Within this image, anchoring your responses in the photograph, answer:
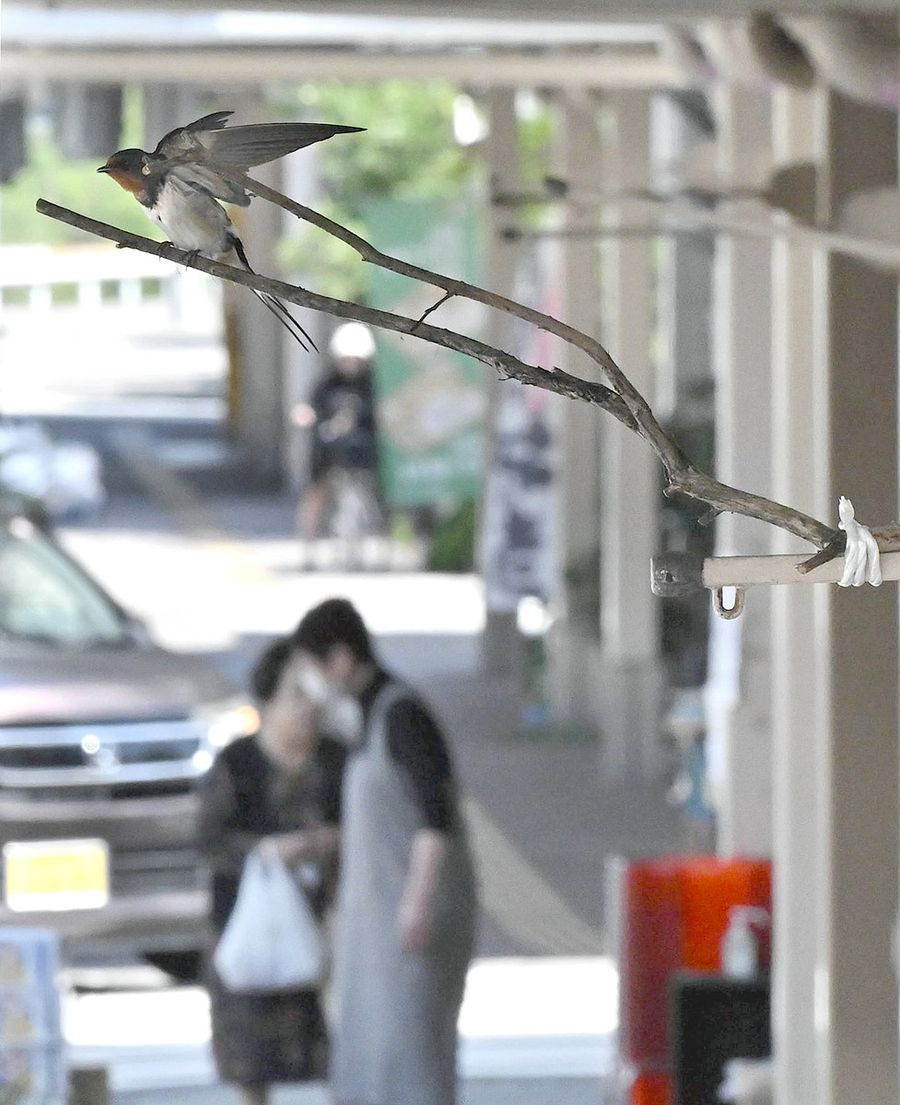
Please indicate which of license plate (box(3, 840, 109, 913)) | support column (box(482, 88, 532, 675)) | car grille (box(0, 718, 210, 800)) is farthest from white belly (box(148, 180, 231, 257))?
support column (box(482, 88, 532, 675))

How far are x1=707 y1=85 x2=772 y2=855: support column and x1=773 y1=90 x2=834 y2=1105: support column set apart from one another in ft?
6.40

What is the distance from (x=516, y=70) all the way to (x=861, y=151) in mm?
Answer: 4665

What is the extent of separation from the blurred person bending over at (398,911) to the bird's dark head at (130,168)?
13.2 feet

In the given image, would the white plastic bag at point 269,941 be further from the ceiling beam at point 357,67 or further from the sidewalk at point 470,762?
the ceiling beam at point 357,67

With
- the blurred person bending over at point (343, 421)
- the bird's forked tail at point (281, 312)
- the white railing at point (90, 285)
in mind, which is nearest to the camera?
the bird's forked tail at point (281, 312)

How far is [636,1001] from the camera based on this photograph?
6.14m

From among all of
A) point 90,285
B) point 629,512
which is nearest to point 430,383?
point 629,512

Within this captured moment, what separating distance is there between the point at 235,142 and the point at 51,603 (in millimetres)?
7799

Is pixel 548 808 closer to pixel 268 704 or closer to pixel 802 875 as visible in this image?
pixel 268 704

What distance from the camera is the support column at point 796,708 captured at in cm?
510

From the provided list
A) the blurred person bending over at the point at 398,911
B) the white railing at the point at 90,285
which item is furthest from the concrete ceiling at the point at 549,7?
the white railing at the point at 90,285

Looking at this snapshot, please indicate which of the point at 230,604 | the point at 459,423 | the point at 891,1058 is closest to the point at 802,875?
the point at 891,1058

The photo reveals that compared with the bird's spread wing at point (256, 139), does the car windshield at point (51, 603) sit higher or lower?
lower

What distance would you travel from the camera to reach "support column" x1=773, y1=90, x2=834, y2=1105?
5.10m
